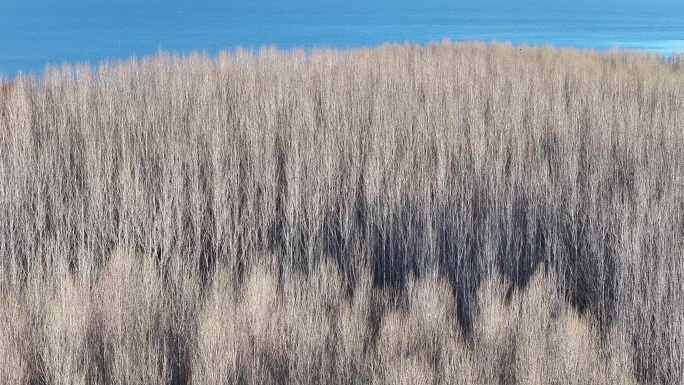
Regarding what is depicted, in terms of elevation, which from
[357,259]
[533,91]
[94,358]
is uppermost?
[533,91]

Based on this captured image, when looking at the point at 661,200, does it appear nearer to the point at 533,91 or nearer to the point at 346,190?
the point at 346,190

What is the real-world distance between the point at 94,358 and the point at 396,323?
84.9 inches

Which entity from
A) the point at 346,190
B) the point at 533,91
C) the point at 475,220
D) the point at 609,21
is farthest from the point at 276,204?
the point at 609,21

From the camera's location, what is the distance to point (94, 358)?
5.34 metres

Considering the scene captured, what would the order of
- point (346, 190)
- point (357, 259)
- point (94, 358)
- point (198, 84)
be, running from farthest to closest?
point (198, 84) → point (346, 190) → point (357, 259) → point (94, 358)

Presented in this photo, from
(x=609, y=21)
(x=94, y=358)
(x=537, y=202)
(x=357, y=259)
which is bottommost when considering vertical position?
(x=94, y=358)

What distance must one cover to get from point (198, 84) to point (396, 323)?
6929 mm

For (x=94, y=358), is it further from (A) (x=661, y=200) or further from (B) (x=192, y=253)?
(A) (x=661, y=200)

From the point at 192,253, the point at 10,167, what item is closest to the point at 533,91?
the point at 192,253

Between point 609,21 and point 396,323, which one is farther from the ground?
point 609,21

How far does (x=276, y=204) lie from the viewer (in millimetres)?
8570

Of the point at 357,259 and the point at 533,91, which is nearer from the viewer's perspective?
the point at 357,259

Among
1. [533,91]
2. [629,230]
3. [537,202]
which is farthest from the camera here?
[533,91]

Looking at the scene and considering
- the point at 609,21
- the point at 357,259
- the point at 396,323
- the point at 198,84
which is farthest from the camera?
the point at 609,21
